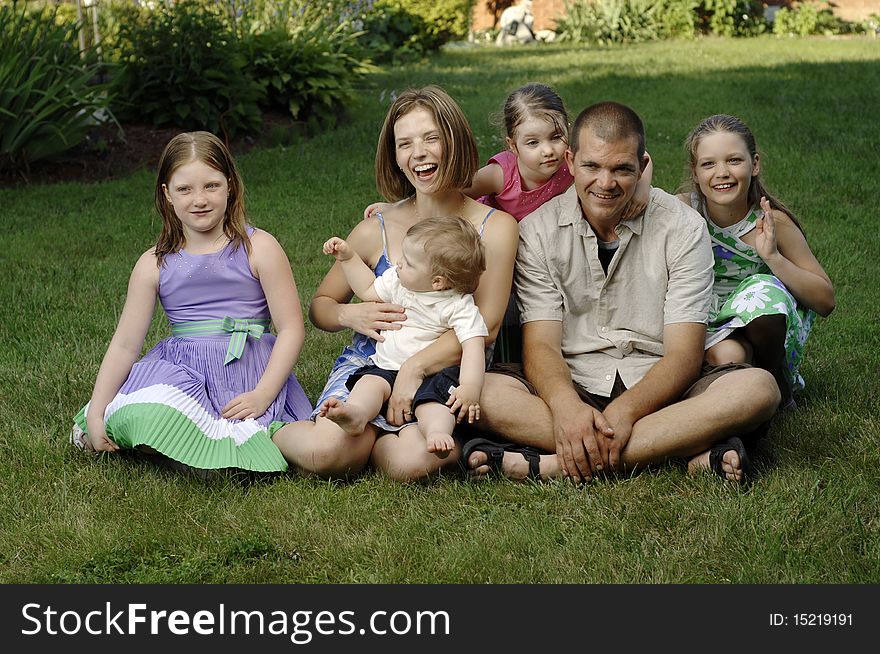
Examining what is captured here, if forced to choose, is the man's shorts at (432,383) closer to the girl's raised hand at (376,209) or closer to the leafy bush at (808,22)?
the girl's raised hand at (376,209)

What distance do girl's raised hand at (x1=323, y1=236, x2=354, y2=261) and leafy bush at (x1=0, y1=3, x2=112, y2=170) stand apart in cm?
515

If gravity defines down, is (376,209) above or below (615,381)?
above

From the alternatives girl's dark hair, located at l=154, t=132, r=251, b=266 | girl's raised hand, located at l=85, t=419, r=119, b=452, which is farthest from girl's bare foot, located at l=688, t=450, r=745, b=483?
girl's raised hand, located at l=85, t=419, r=119, b=452

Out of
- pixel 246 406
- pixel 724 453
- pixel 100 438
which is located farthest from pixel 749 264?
pixel 100 438

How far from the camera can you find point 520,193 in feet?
14.1

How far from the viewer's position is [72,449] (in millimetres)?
3895

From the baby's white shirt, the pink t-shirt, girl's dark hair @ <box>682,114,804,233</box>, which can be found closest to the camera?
the baby's white shirt

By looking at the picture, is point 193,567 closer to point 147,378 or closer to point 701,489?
point 147,378

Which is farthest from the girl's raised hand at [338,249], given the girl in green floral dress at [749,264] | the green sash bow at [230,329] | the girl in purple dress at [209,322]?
the girl in green floral dress at [749,264]

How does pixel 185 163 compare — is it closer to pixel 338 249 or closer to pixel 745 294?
pixel 338 249

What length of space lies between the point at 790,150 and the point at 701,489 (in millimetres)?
6311

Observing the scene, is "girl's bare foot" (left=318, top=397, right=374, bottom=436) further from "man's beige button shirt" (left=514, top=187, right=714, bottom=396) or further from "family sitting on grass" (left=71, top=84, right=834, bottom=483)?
"man's beige button shirt" (left=514, top=187, right=714, bottom=396)

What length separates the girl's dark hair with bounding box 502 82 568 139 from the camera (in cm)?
416

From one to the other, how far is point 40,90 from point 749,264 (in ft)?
20.2
